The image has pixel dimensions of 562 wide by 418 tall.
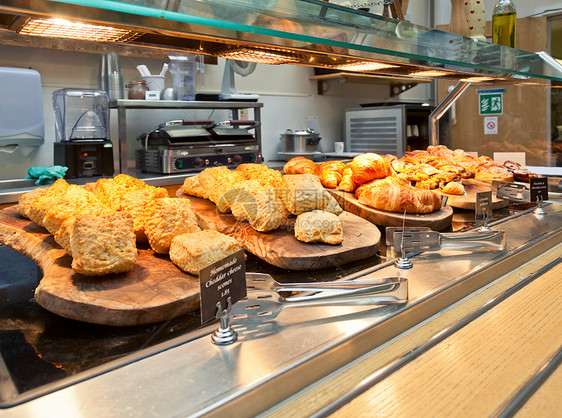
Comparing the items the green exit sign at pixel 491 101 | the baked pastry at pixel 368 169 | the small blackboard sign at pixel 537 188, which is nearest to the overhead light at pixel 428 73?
the baked pastry at pixel 368 169

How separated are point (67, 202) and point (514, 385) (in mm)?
882

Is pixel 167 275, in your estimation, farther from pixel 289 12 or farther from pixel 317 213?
pixel 289 12

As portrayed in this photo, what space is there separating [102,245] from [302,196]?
0.49 m

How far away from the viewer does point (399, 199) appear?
143 cm

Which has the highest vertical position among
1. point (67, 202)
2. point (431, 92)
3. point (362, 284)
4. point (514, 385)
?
point (431, 92)

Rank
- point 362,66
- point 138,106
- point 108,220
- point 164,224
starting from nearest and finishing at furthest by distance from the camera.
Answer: point 108,220 → point 164,224 → point 362,66 → point 138,106

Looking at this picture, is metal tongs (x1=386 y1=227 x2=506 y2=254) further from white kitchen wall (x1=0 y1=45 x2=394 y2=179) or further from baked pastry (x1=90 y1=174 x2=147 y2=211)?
white kitchen wall (x1=0 y1=45 x2=394 y2=179)

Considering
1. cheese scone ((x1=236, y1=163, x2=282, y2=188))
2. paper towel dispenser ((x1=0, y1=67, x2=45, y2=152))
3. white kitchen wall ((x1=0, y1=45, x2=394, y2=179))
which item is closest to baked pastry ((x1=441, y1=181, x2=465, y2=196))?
cheese scone ((x1=236, y1=163, x2=282, y2=188))

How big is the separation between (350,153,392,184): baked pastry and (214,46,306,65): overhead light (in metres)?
0.49

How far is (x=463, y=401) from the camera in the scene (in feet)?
2.02

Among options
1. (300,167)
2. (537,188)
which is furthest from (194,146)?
(537,188)

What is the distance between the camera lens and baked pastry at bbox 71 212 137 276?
78 cm

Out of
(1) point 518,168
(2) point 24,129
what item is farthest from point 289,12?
(2) point 24,129

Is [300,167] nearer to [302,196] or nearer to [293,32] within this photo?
[302,196]
